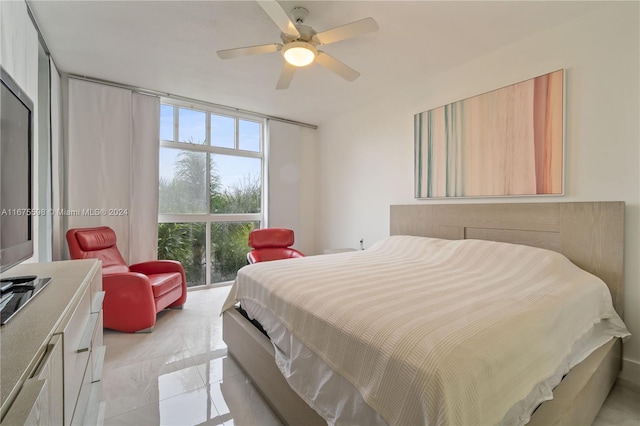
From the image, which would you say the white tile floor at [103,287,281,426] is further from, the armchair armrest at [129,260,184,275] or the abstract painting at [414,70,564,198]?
the abstract painting at [414,70,564,198]

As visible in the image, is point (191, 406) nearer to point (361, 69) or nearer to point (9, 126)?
point (9, 126)

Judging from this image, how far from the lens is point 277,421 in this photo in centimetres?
151

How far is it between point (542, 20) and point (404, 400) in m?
2.79

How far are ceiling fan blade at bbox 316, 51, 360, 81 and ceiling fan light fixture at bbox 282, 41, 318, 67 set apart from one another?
11 centimetres

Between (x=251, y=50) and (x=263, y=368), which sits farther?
(x=251, y=50)

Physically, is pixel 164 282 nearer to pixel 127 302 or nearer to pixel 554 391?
pixel 127 302

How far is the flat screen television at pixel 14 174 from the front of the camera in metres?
0.99

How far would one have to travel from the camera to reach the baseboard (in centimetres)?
183

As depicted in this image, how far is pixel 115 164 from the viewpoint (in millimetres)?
3178

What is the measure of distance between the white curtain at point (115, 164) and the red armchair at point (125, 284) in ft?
0.94

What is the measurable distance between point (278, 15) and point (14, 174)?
A: 1.53 m

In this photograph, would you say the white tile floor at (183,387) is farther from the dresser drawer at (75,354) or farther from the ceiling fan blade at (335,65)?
the ceiling fan blade at (335,65)

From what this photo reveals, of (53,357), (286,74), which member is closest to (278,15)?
(286,74)

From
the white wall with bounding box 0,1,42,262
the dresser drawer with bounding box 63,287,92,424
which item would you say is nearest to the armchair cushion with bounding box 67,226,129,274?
the white wall with bounding box 0,1,42,262
